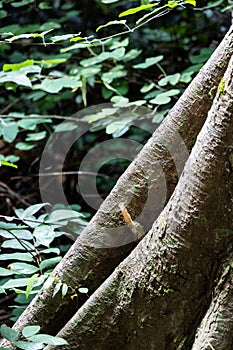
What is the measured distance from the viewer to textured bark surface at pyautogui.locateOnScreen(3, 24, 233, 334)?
0.98m

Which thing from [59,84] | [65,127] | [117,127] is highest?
[59,84]

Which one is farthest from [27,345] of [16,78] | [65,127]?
[65,127]

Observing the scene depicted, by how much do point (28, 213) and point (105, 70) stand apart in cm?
96

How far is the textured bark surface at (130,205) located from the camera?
3.22 feet

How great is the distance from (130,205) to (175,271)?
7.1 inches

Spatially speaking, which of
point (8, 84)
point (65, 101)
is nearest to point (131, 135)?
point (65, 101)

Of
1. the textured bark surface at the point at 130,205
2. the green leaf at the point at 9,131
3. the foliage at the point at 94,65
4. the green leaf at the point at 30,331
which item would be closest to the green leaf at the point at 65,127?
the foliage at the point at 94,65

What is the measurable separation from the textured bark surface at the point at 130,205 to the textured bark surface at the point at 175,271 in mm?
56

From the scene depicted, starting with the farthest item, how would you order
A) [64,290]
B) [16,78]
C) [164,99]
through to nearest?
[164,99], [16,78], [64,290]

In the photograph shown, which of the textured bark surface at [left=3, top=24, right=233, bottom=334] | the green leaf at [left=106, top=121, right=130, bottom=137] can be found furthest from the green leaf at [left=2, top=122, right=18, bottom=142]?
the textured bark surface at [left=3, top=24, right=233, bottom=334]

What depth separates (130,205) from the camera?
3.32 feet

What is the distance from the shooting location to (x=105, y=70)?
199 cm

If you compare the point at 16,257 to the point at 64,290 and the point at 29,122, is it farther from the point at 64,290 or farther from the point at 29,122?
the point at 29,122

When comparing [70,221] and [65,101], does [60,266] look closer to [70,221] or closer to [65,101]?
[70,221]
